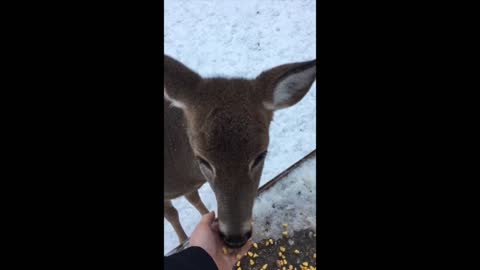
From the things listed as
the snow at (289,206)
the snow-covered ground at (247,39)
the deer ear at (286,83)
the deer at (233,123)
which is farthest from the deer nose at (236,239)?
the snow-covered ground at (247,39)

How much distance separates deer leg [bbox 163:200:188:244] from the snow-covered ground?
116 cm

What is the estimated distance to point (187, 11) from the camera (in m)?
3.95

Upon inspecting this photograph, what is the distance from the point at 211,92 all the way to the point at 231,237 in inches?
27.4

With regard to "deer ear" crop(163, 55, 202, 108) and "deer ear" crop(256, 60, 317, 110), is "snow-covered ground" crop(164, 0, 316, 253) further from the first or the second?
"deer ear" crop(163, 55, 202, 108)

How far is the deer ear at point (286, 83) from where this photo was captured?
176 centimetres

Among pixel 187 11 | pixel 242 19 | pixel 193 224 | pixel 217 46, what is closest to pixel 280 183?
pixel 193 224

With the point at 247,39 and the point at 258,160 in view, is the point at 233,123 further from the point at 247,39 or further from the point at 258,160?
the point at 247,39

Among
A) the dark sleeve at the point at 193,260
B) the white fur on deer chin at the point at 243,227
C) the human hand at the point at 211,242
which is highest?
the white fur on deer chin at the point at 243,227

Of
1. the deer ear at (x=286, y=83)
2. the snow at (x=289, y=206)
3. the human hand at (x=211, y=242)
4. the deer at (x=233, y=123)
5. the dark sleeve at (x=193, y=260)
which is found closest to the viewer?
the deer at (x=233, y=123)

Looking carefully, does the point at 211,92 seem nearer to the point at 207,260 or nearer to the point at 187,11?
the point at 207,260

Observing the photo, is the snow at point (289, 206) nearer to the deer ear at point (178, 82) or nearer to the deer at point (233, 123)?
the deer at point (233, 123)

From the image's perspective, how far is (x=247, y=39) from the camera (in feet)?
12.8

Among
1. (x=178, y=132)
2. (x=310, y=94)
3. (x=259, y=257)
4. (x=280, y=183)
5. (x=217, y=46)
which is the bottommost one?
(x=259, y=257)
